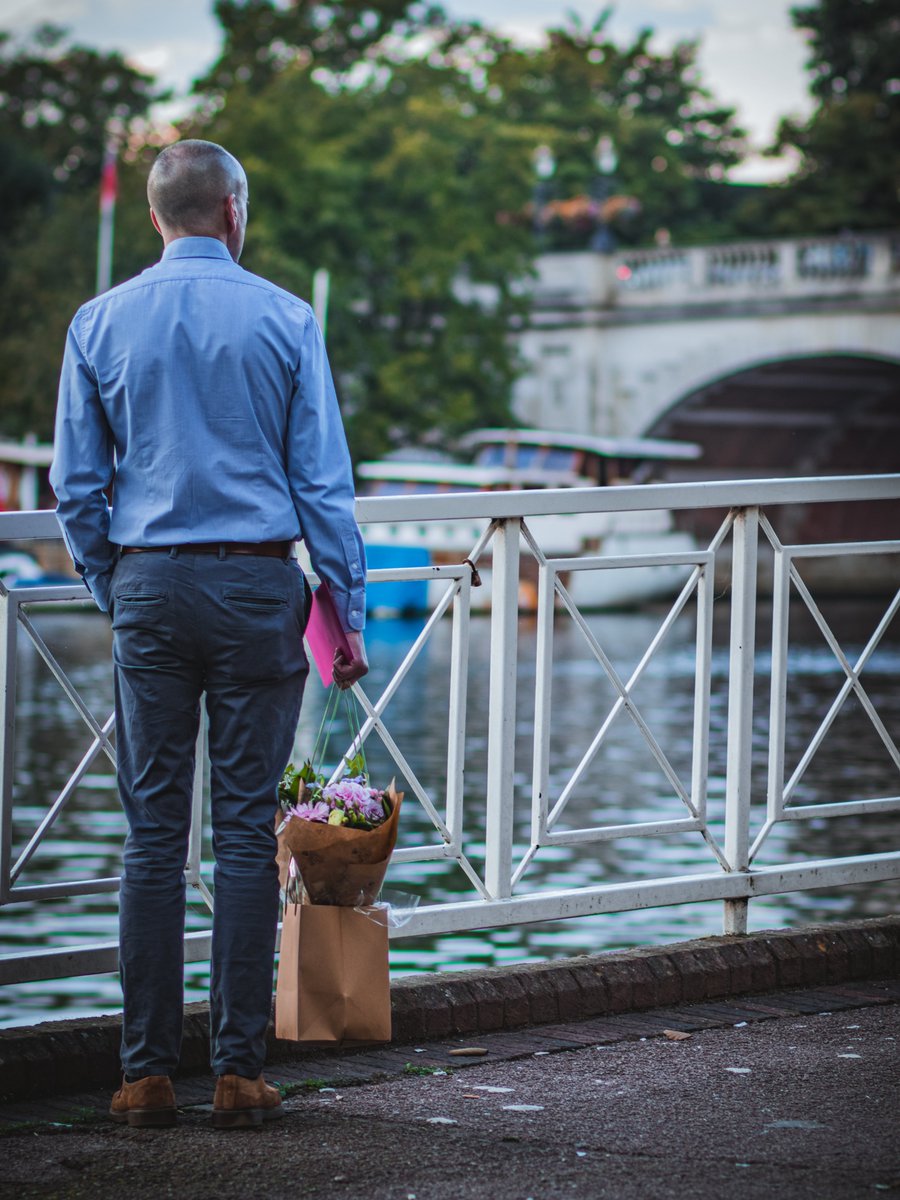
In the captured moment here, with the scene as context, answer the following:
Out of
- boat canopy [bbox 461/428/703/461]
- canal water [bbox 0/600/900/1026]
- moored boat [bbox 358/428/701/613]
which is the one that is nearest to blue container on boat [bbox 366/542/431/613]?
moored boat [bbox 358/428/701/613]

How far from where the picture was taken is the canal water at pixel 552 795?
8383 millimetres

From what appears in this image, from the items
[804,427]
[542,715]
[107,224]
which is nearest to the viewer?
[542,715]

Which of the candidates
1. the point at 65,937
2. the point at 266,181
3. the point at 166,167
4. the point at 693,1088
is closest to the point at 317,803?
the point at 693,1088

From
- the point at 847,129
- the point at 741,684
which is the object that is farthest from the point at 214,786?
the point at 847,129

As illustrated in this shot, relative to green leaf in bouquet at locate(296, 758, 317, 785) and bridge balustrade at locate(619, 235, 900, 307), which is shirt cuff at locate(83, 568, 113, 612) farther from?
bridge balustrade at locate(619, 235, 900, 307)

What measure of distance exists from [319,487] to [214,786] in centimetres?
59

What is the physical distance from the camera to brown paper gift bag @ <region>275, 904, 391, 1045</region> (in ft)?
12.3

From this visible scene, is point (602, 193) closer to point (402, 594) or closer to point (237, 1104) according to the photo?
point (402, 594)

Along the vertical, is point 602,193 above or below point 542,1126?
above

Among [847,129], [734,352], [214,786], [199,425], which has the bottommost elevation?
[214,786]

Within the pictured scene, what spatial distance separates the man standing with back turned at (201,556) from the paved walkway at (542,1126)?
0.20 m

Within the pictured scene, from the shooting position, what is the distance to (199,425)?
3.63 meters

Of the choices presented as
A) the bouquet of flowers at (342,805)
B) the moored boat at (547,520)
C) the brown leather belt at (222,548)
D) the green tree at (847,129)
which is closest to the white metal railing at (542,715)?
the bouquet of flowers at (342,805)

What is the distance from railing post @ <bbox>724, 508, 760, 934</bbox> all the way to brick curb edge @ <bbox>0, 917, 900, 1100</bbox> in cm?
25
